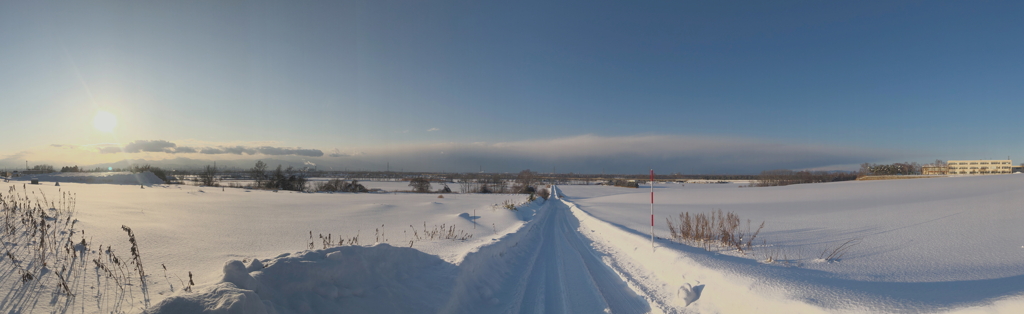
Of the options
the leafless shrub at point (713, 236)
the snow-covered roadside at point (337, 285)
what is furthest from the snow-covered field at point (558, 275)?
the leafless shrub at point (713, 236)

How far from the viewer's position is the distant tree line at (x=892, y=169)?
277 feet

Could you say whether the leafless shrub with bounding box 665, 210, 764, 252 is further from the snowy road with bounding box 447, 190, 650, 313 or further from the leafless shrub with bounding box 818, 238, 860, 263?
the snowy road with bounding box 447, 190, 650, 313

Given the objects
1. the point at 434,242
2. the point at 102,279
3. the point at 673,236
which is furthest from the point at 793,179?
the point at 102,279

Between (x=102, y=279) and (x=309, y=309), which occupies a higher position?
(x=102, y=279)

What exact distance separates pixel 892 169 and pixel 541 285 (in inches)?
4767

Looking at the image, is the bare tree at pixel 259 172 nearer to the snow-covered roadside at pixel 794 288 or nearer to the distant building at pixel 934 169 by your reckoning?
the snow-covered roadside at pixel 794 288

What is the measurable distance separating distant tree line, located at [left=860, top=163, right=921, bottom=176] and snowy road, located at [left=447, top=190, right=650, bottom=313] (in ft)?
367

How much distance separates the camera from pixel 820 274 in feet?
17.9

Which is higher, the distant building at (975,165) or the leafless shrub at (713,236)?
the distant building at (975,165)

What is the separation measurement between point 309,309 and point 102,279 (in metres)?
2.54

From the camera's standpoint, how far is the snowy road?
5.08 metres

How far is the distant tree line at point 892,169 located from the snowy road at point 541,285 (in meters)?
112

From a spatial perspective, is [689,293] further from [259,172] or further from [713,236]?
[259,172]

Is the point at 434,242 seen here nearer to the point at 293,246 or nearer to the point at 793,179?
the point at 293,246
